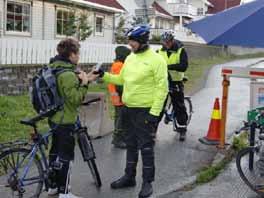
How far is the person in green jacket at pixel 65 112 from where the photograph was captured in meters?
4.97

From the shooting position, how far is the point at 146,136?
18.3ft

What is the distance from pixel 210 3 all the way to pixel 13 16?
178ft

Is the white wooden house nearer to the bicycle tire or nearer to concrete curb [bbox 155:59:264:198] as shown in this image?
concrete curb [bbox 155:59:264:198]

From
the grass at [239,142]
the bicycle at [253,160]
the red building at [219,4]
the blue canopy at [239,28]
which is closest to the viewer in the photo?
the bicycle at [253,160]

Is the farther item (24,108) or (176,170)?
(24,108)

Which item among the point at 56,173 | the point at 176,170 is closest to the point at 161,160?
the point at 176,170

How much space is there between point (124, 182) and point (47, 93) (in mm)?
1708

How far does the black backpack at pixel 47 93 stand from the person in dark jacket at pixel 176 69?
3.71 meters

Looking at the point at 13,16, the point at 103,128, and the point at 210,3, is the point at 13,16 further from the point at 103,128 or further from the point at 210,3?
the point at 210,3

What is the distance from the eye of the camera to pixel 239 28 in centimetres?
671

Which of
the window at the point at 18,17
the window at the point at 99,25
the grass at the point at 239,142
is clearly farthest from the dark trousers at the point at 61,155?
the window at the point at 99,25

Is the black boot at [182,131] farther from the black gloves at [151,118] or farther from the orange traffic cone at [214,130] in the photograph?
the black gloves at [151,118]

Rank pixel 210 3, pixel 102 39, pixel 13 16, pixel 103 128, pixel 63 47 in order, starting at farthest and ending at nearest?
pixel 210 3
pixel 102 39
pixel 13 16
pixel 103 128
pixel 63 47

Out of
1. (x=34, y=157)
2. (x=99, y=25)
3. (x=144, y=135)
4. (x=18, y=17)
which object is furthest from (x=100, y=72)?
(x=99, y=25)
